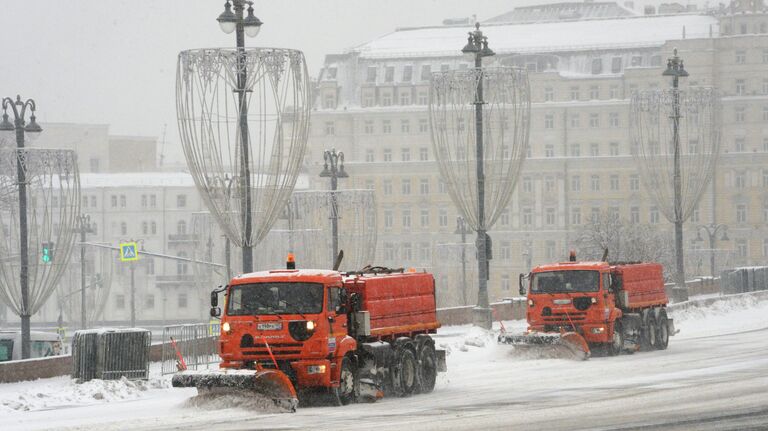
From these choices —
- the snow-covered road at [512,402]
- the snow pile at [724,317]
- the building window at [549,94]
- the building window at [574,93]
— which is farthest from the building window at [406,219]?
the snow-covered road at [512,402]

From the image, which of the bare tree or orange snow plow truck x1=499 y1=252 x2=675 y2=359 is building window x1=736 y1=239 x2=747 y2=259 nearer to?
the bare tree

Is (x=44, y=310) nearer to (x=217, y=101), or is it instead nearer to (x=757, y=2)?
(x=757, y=2)

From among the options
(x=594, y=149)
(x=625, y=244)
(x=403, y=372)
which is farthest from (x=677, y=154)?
(x=594, y=149)

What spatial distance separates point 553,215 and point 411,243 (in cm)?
1253

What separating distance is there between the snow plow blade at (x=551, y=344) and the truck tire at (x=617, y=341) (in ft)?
6.01

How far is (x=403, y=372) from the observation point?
26.9 m

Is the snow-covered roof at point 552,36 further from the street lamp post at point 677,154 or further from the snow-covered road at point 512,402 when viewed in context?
the snow-covered road at point 512,402

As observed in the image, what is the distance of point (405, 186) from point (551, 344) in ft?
331

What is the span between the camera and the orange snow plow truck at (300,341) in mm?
23250

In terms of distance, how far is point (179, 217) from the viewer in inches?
5719

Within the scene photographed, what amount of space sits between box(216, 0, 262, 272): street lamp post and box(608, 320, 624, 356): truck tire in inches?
390

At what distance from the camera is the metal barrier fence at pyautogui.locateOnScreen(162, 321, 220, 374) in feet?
101

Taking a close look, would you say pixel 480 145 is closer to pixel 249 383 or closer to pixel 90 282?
pixel 249 383

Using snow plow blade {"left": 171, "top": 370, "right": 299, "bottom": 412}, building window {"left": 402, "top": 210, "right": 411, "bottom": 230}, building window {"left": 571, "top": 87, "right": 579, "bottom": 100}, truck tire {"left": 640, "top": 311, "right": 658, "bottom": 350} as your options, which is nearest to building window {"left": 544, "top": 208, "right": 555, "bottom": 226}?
building window {"left": 571, "top": 87, "right": 579, "bottom": 100}
